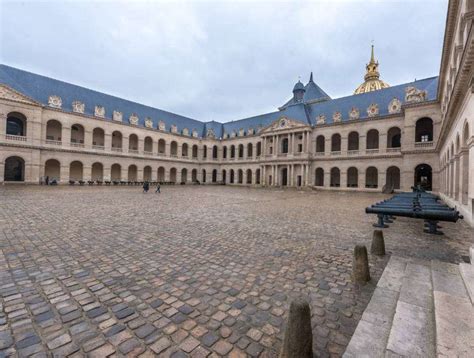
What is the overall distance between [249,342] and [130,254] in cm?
383

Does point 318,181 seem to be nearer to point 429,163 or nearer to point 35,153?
point 429,163

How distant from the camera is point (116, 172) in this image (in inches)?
1663

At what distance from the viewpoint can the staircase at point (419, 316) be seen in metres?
2.40

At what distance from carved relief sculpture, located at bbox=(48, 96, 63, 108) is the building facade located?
12 centimetres

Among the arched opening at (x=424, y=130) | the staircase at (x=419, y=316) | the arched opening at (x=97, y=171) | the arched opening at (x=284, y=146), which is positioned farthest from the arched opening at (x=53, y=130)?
the arched opening at (x=424, y=130)

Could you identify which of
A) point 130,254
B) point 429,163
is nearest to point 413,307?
point 130,254

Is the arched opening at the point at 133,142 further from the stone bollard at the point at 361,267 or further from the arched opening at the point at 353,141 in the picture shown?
the stone bollard at the point at 361,267

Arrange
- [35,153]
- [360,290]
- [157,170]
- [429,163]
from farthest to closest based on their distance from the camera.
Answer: [157,170] < [35,153] < [429,163] < [360,290]

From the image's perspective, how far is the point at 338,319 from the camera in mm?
3104

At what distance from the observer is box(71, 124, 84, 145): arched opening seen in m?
37.3

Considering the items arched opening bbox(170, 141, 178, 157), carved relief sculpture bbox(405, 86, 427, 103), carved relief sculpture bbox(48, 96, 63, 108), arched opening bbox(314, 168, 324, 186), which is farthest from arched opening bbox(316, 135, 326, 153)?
carved relief sculpture bbox(48, 96, 63, 108)

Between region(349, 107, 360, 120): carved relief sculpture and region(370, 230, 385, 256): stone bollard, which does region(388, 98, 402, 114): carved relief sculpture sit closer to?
region(349, 107, 360, 120): carved relief sculpture

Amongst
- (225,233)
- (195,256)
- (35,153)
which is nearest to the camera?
(195,256)

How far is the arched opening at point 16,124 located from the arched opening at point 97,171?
10257 mm
